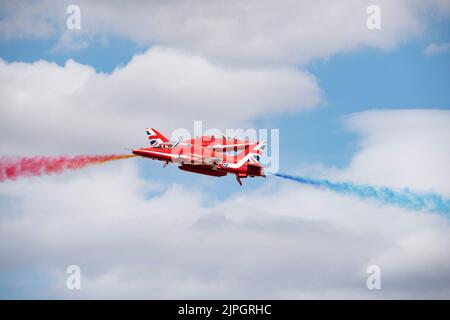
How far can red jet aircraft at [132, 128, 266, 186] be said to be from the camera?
19500 centimetres

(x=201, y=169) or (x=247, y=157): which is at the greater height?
(x=247, y=157)

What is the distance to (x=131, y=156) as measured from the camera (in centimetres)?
19788

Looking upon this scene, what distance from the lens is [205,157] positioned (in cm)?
19462

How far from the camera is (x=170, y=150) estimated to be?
195375 mm

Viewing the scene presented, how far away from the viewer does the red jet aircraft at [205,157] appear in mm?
195000

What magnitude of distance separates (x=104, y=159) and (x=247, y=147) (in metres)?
17.2
